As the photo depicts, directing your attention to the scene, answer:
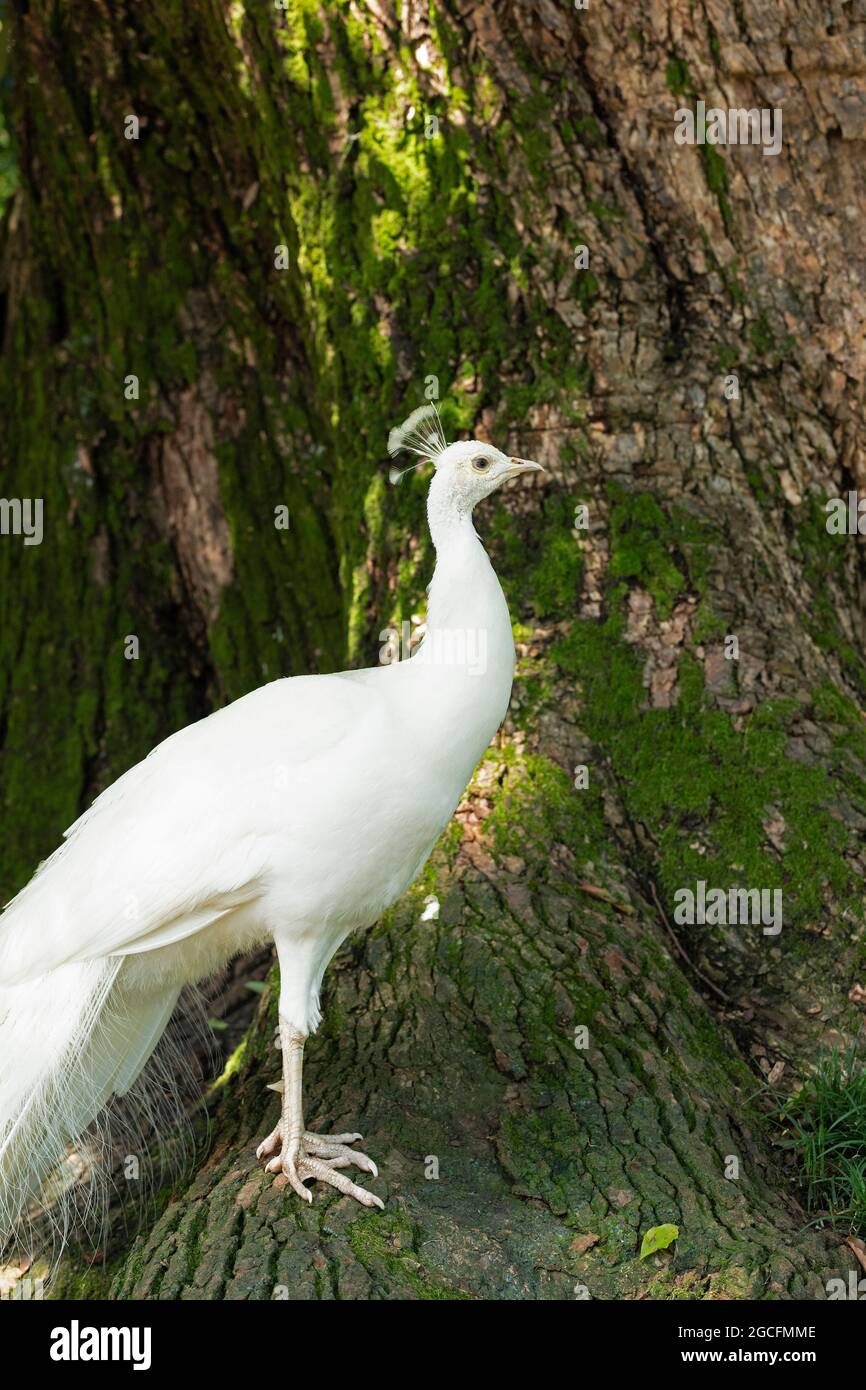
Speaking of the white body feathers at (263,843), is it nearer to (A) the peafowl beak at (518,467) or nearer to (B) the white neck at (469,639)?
(B) the white neck at (469,639)

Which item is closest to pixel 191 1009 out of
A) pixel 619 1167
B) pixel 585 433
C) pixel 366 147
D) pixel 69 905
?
pixel 69 905

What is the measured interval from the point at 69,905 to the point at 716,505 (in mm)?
2688

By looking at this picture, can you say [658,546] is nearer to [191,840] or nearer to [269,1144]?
[191,840]

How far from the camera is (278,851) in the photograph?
148 inches

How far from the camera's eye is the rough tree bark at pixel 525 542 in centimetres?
388

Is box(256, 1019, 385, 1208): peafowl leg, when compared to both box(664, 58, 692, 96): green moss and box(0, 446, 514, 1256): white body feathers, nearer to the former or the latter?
box(0, 446, 514, 1256): white body feathers

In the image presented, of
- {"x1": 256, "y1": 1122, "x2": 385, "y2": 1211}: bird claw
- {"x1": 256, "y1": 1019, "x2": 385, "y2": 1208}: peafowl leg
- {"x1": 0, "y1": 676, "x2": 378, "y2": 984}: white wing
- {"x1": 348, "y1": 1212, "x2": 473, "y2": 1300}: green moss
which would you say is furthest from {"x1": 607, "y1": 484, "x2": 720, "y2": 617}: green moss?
{"x1": 348, "y1": 1212, "x2": 473, "y2": 1300}: green moss

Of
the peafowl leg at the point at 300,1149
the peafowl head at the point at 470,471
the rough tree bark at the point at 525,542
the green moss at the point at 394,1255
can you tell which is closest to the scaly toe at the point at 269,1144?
the peafowl leg at the point at 300,1149

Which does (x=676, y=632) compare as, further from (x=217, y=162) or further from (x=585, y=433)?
(x=217, y=162)

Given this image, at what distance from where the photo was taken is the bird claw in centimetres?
366

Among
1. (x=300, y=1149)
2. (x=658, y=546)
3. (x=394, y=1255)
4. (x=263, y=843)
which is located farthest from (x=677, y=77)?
(x=394, y=1255)

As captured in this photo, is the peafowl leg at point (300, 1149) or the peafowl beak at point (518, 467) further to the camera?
the peafowl beak at point (518, 467)

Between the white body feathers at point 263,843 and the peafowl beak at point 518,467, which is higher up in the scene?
the peafowl beak at point 518,467

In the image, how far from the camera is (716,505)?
5082 mm
